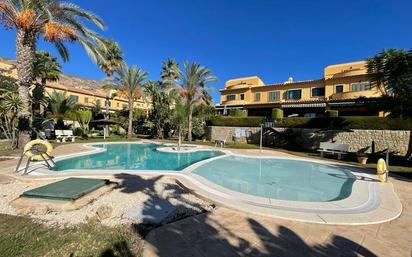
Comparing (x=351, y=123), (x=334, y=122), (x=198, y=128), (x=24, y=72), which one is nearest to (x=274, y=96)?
(x=198, y=128)

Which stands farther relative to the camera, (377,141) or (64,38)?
(377,141)

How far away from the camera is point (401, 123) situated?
18.3 meters

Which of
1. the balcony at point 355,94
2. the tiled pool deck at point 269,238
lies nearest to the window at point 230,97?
the balcony at point 355,94

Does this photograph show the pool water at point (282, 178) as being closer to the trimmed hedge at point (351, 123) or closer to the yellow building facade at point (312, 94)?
the trimmed hedge at point (351, 123)

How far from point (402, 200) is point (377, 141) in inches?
610

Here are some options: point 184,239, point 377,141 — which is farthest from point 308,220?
point 377,141

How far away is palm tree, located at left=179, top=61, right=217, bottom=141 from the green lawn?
2217cm

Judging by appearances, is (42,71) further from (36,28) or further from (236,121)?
(236,121)

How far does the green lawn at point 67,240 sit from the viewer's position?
3477 millimetres

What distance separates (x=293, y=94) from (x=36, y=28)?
32.0 meters

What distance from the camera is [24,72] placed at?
1334 cm

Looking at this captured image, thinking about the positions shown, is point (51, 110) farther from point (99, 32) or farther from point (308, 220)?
point (308, 220)

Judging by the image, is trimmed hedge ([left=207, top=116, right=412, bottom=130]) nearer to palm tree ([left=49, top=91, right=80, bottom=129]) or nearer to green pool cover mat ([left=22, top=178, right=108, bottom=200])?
palm tree ([left=49, top=91, right=80, bottom=129])

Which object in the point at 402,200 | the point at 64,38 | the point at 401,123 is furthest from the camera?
the point at 401,123
